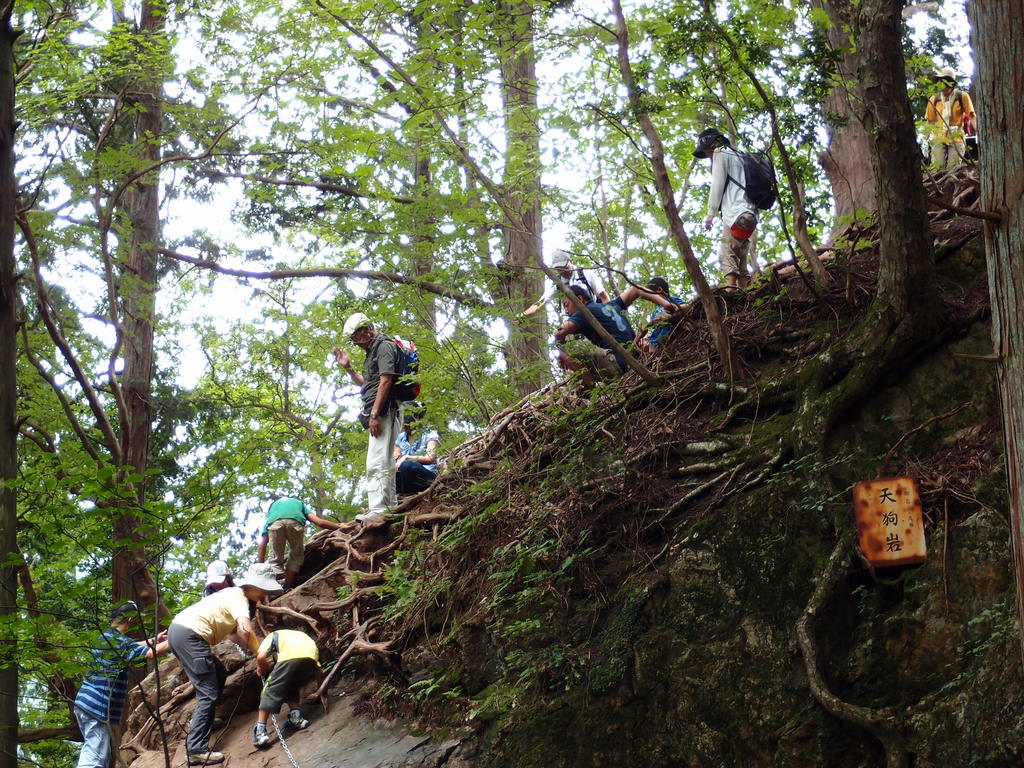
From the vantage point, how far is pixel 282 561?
10.2 metres

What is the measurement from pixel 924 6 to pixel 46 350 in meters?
13.5

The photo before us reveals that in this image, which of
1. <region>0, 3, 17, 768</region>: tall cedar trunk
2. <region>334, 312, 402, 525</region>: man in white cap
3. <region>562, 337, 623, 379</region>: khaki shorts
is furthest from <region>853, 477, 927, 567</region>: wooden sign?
<region>334, 312, 402, 525</region>: man in white cap

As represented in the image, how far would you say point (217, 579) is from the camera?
9461 mm

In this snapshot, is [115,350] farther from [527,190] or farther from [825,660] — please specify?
[825,660]

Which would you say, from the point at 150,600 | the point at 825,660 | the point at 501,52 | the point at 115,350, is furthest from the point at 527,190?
the point at 825,660

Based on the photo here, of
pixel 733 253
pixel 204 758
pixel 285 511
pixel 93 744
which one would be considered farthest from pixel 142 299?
pixel 733 253

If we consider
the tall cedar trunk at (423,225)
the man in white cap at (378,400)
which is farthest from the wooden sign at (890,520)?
the man in white cap at (378,400)

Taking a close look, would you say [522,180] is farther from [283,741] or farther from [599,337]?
[283,741]

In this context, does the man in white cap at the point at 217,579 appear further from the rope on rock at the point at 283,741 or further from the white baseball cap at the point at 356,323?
the white baseball cap at the point at 356,323

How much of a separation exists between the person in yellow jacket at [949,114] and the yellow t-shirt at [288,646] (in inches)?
330

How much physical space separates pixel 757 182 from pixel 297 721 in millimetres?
6090

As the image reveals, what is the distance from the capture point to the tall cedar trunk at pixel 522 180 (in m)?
8.28

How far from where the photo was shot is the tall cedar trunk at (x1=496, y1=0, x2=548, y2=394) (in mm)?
8281

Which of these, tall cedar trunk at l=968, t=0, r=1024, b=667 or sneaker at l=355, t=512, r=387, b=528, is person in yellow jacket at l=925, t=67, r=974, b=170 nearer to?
sneaker at l=355, t=512, r=387, b=528
